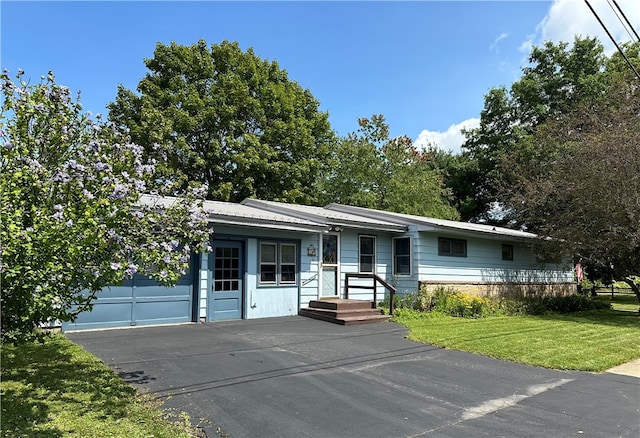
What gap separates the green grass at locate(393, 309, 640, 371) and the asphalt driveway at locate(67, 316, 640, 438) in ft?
2.03

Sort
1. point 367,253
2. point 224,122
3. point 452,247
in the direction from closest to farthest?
1. point 367,253
2. point 452,247
3. point 224,122

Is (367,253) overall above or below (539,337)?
above

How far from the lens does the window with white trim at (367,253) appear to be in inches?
565

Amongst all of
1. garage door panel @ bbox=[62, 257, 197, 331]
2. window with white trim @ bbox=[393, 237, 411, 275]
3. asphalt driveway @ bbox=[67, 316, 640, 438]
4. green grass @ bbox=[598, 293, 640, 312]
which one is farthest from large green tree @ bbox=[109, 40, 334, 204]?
green grass @ bbox=[598, 293, 640, 312]

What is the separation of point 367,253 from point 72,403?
10.7m

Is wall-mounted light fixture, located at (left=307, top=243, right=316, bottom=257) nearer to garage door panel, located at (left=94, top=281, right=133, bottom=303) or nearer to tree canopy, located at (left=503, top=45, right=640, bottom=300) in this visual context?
garage door panel, located at (left=94, top=281, right=133, bottom=303)

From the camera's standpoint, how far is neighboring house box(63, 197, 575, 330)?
9.96 m

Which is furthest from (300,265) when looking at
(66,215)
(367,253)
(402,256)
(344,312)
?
(66,215)

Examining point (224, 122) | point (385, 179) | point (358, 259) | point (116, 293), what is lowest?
point (116, 293)

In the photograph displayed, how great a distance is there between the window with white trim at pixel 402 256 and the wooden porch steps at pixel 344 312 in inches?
112

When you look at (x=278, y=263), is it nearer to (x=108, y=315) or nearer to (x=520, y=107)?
(x=108, y=315)

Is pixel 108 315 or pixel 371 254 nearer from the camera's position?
pixel 108 315

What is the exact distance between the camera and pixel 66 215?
380 cm

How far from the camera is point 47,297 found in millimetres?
3773
